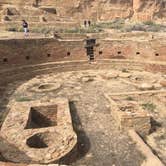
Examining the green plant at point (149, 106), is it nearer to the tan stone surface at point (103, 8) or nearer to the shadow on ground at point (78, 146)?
the shadow on ground at point (78, 146)

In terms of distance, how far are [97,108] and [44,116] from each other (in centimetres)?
205

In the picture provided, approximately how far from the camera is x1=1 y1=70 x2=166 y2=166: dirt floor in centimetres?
697

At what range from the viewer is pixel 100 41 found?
1623cm

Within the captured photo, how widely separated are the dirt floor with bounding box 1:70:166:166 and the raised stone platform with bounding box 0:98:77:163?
397mm

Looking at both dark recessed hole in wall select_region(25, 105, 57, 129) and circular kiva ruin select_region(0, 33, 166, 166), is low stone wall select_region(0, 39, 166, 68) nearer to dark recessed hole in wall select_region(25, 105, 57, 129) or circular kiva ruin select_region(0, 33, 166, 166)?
circular kiva ruin select_region(0, 33, 166, 166)

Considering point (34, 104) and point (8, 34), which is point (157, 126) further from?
point (8, 34)

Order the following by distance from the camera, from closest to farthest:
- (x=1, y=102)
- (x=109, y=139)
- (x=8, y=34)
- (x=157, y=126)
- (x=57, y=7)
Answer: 1. (x=109, y=139)
2. (x=157, y=126)
3. (x=1, y=102)
4. (x=8, y=34)
5. (x=57, y=7)

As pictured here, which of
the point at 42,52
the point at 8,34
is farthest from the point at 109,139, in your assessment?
the point at 8,34

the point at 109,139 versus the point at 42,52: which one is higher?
the point at 42,52

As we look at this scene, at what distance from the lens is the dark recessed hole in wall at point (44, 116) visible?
9.46 m

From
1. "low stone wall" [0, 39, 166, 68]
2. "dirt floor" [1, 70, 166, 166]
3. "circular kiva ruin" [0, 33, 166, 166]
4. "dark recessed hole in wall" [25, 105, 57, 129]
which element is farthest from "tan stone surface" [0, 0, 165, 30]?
"dark recessed hole in wall" [25, 105, 57, 129]

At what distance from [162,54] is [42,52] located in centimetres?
717

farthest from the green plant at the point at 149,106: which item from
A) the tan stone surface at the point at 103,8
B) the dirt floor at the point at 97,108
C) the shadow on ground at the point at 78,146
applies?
the tan stone surface at the point at 103,8

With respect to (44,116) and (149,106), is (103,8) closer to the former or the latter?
(149,106)
